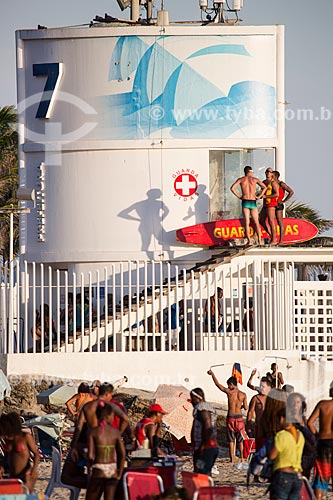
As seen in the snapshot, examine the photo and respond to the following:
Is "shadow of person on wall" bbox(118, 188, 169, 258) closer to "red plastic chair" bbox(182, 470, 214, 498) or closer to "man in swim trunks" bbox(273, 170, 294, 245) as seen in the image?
"man in swim trunks" bbox(273, 170, 294, 245)

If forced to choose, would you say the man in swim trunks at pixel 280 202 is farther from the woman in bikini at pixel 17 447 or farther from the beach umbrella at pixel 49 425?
the woman in bikini at pixel 17 447

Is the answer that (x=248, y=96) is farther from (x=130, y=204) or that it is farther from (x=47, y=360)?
(x=47, y=360)

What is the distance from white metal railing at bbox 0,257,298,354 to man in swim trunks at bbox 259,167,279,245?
2127 millimetres

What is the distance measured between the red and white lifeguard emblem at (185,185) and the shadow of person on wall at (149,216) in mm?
432

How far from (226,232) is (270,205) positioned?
5.38 ft

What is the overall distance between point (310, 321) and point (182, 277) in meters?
2.95

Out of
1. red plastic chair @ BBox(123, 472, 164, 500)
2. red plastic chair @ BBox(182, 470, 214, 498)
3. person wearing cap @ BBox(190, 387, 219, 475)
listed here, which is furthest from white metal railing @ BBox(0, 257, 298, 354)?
red plastic chair @ BBox(182, 470, 214, 498)

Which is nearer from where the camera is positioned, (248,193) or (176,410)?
(176,410)

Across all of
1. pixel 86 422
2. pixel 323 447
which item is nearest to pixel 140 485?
pixel 86 422

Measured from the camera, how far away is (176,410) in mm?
22094

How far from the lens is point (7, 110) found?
47594 millimetres

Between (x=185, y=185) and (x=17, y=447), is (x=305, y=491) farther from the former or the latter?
(x=185, y=185)

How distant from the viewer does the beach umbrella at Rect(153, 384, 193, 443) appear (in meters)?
22.1

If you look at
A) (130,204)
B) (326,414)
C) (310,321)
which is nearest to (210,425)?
(326,414)
